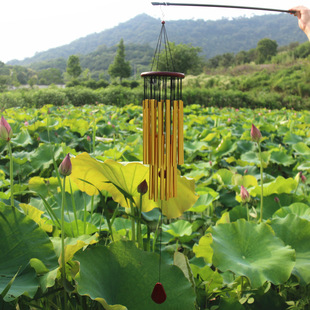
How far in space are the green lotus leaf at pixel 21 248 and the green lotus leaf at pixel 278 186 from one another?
92 centimetres

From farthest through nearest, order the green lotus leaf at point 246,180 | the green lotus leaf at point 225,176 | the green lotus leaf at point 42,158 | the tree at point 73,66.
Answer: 1. the tree at point 73,66
2. the green lotus leaf at point 42,158
3. the green lotus leaf at point 225,176
4. the green lotus leaf at point 246,180

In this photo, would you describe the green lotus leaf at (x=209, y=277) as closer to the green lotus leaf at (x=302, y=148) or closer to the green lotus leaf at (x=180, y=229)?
the green lotus leaf at (x=180, y=229)

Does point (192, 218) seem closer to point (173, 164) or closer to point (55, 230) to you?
point (55, 230)

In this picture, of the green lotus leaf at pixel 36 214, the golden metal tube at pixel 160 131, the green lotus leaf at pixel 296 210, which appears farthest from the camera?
the green lotus leaf at pixel 296 210

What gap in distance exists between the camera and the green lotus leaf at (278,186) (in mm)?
1287

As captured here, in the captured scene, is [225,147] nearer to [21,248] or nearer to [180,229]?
[180,229]

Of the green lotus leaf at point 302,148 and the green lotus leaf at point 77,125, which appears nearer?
the green lotus leaf at point 302,148

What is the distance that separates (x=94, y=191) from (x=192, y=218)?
76 centimetres

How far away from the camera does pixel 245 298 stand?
0.79m

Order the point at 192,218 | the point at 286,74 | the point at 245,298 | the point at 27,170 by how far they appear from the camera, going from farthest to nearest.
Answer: the point at 286,74 < the point at 27,170 < the point at 192,218 < the point at 245,298

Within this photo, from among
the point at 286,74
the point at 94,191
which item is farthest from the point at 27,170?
the point at 286,74

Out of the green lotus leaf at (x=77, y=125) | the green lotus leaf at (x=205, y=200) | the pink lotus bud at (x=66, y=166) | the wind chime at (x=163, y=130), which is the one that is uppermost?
the wind chime at (x=163, y=130)

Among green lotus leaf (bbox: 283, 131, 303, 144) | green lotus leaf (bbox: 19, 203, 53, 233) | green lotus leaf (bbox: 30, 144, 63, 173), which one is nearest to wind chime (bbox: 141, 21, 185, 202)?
green lotus leaf (bbox: 19, 203, 53, 233)

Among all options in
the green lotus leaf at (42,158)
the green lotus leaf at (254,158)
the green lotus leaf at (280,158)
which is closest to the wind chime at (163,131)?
the green lotus leaf at (42,158)
